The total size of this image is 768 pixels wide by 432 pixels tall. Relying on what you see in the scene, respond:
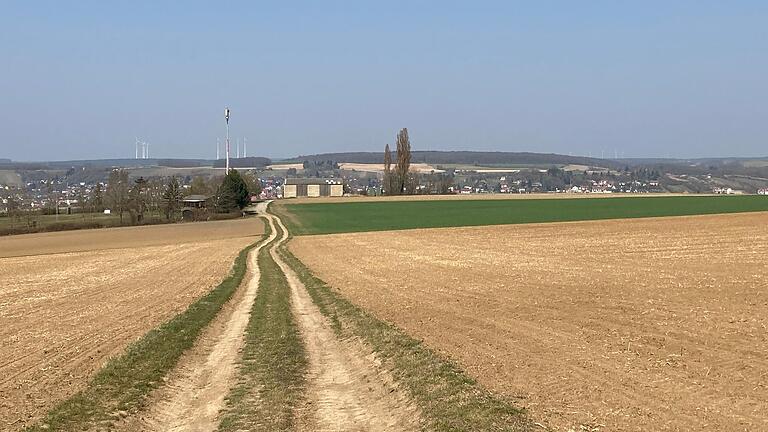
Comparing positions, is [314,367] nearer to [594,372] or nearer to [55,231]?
[594,372]

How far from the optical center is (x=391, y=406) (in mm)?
11742

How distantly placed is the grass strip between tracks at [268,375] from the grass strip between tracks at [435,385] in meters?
1.58

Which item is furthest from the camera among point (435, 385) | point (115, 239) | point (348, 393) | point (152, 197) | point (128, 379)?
point (152, 197)

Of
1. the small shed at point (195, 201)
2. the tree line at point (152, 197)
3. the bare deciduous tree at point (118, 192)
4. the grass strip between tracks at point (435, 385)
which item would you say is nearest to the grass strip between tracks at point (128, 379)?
the grass strip between tracks at point (435, 385)

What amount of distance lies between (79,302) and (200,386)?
15.4 m

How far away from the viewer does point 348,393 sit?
12805 millimetres

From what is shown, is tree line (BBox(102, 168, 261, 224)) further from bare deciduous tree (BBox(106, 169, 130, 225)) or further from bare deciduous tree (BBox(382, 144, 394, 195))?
bare deciduous tree (BBox(382, 144, 394, 195))

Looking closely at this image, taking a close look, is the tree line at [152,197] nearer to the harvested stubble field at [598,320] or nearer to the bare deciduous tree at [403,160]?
the bare deciduous tree at [403,160]

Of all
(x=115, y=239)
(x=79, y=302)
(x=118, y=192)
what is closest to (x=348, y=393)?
(x=79, y=302)

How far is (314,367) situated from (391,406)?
12.2ft

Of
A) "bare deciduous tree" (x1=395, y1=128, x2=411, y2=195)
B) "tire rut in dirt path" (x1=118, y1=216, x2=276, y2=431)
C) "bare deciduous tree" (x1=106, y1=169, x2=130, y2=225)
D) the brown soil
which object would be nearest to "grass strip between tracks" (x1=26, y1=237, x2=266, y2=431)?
"tire rut in dirt path" (x1=118, y1=216, x2=276, y2=431)

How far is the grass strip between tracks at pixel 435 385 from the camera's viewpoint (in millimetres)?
10008

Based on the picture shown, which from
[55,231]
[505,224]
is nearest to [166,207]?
[55,231]

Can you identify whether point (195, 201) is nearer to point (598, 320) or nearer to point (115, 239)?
point (115, 239)
